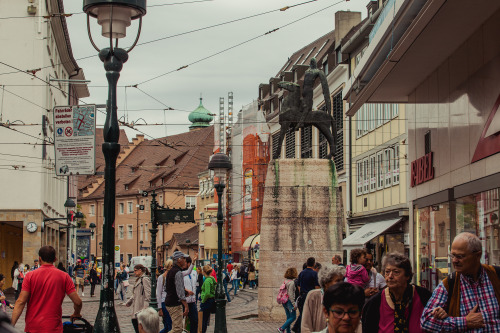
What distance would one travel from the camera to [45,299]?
9672 millimetres

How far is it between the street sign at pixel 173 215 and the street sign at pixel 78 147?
678 cm

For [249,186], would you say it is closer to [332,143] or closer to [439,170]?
[332,143]

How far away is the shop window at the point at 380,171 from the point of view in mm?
41781

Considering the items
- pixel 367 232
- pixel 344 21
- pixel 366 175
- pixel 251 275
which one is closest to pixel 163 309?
pixel 367 232

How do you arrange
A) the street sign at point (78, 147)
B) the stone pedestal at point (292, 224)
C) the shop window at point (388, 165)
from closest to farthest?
the street sign at point (78, 147), the stone pedestal at point (292, 224), the shop window at point (388, 165)

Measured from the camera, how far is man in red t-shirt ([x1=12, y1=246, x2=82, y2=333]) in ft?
31.5

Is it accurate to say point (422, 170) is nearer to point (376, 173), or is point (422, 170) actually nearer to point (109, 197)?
point (109, 197)

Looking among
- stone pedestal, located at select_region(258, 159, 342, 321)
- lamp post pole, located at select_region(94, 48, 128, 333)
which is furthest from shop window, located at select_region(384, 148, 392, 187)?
lamp post pole, located at select_region(94, 48, 128, 333)

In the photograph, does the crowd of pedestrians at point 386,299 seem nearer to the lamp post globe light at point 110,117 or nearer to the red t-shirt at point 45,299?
the red t-shirt at point 45,299

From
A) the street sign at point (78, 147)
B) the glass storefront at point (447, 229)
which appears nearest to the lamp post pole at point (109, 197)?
the street sign at point (78, 147)

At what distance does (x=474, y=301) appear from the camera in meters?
6.07

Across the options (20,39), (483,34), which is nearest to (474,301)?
(483,34)

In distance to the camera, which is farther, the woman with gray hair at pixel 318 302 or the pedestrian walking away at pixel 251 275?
the pedestrian walking away at pixel 251 275

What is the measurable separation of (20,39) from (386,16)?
95.3ft
